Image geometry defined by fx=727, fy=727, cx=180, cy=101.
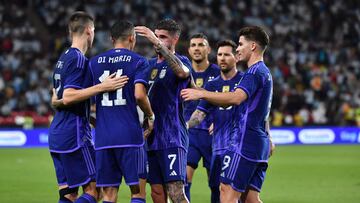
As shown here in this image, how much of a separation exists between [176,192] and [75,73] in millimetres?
1806

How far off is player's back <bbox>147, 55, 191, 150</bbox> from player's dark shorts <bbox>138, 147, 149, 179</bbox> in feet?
1.26

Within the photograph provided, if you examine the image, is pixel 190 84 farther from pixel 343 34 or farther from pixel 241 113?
pixel 343 34

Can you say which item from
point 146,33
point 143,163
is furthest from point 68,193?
point 146,33

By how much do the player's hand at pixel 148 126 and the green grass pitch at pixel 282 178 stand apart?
3.90 meters

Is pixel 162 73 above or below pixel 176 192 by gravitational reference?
above

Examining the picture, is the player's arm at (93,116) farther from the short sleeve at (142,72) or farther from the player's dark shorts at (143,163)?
the short sleeve at (142,72)

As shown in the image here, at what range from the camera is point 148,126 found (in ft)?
27.9

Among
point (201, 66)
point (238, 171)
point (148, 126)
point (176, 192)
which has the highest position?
point (201, 66)

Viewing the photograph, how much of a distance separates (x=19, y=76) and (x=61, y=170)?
19194 millimetres

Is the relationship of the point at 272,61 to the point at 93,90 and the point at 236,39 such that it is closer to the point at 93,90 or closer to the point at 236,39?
the point at 236,39

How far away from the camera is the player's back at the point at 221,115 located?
9.96m

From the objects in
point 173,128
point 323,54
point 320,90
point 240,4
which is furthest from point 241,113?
point 240,4

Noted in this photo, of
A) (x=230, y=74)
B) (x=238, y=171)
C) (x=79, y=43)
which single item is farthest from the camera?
(x=230, y=74)

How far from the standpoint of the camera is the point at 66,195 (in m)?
8.58
